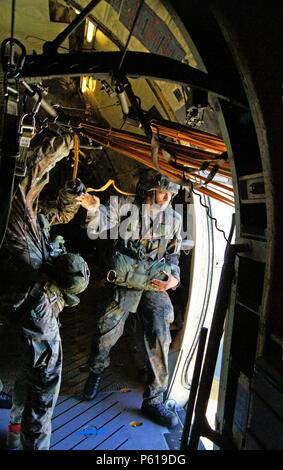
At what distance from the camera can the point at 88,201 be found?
404 centimetres

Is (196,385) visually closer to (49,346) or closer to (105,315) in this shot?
(49,346)

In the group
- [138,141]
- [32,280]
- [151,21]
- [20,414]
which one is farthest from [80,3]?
[20,414]

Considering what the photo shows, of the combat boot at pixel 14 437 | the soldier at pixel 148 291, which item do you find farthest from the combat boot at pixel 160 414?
the combat boot at pixel 14 437

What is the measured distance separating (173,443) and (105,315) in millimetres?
1921

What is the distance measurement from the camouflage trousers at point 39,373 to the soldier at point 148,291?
1.51 m

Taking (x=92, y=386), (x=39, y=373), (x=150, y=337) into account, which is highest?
(x=39, y=373)

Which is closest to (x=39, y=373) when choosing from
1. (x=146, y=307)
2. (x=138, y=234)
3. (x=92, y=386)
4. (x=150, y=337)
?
(x=92, y=386)

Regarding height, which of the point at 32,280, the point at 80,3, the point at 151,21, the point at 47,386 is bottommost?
the point at 47,386

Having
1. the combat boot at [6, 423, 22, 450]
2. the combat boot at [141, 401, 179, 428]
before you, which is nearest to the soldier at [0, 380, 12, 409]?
the combat boot at [6, 423, 22, 450]

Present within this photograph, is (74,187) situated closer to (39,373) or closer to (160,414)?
(39,373)

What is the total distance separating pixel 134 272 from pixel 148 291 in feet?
1.52

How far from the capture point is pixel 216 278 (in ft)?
15.7

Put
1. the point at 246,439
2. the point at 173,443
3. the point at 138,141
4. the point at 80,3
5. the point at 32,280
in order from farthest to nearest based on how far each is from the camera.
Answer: the point at 173,443 → the point at 80,3 → the point at 32,280 → the point at 138,141 → the point at 246,439

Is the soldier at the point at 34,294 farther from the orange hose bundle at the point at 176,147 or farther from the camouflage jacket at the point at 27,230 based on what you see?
the orange hose bundle at the point at 176,147
